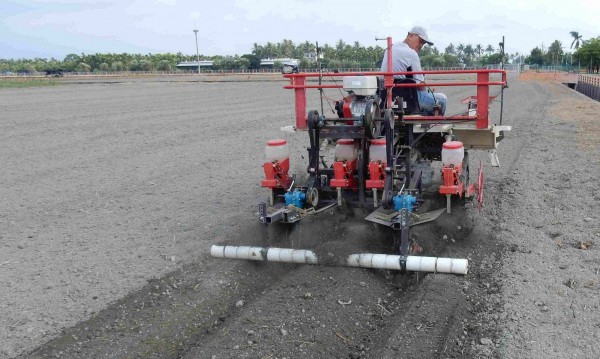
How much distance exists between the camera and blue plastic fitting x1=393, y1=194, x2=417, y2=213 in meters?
5.69

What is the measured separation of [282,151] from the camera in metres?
6.57

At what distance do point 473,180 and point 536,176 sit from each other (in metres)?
1.06

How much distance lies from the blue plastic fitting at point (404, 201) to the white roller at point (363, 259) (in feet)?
1.96

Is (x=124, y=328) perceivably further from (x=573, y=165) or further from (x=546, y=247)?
(x=573, y=165)

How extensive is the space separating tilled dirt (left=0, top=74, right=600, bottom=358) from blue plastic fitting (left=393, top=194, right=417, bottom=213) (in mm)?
507

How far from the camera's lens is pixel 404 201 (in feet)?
18.7

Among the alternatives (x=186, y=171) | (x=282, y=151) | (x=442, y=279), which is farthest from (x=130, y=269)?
(x=186, y=171)

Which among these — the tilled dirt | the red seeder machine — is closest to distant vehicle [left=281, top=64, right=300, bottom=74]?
the red seeder machine

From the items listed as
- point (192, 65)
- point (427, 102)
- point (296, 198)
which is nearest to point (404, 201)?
point (296, 198)

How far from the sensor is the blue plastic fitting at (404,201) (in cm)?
569

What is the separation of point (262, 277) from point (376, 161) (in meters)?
1.66

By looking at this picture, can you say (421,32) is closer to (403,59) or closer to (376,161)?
(403,59)

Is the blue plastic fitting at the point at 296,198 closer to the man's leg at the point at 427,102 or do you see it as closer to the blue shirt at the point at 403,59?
the blue shirt at the point at 403,59

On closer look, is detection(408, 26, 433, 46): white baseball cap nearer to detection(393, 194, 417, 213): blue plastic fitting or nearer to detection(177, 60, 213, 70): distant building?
detection(393, 194, 417, 213): blue plastic fitting
